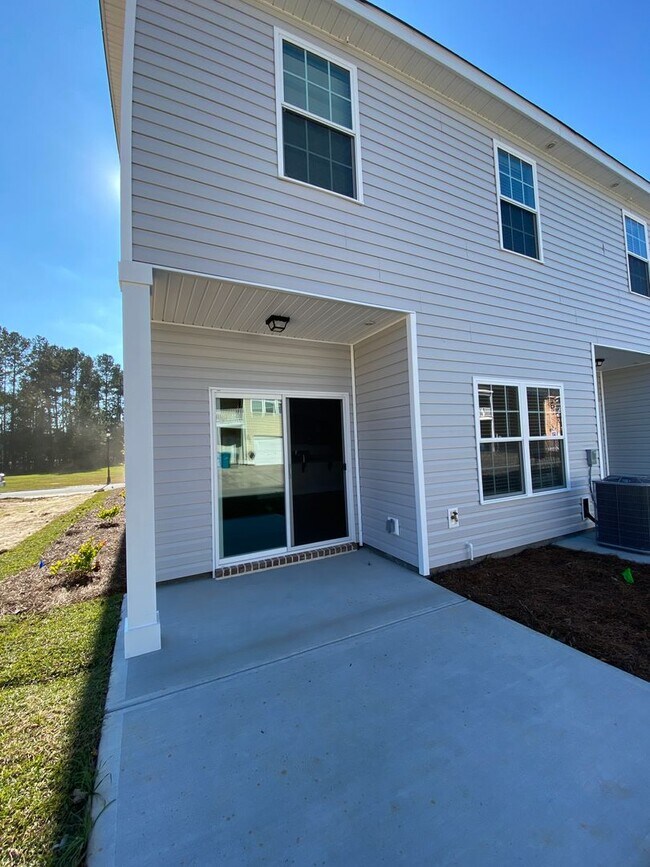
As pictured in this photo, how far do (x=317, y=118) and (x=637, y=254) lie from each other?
6.82 metres

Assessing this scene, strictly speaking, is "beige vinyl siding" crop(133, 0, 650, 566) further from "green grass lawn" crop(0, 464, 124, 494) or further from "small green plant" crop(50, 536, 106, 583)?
"green grass lawn" crop(0, 464, 124, 494)

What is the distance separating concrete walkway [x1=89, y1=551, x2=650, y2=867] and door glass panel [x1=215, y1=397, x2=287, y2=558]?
1.39 m

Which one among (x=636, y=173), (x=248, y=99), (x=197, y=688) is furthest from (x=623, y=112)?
(x=197, y=688)

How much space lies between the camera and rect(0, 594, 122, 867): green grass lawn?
1.42 metres

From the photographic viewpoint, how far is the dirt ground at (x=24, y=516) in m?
6.98

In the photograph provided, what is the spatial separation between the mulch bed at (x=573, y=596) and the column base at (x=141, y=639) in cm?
274

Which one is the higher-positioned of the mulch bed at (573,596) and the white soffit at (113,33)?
the white soffit at (113,33)

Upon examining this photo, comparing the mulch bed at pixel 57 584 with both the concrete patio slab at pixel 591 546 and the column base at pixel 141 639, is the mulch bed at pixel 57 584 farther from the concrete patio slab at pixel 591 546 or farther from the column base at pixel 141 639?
the concrete patio slab at pixel 591 546

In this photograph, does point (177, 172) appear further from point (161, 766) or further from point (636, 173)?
point (636, 173)

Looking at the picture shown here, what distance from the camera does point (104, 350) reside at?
3650 centimetres

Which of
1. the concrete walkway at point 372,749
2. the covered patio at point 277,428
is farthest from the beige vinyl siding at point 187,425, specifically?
the concrete walkway at point 372,749

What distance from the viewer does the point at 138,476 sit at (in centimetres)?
266

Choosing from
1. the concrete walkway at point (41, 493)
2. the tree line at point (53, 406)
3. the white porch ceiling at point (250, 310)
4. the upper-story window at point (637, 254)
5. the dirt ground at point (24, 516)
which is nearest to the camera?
the white porch ceiling at point (250, 310)

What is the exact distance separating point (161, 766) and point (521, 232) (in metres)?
6.76
